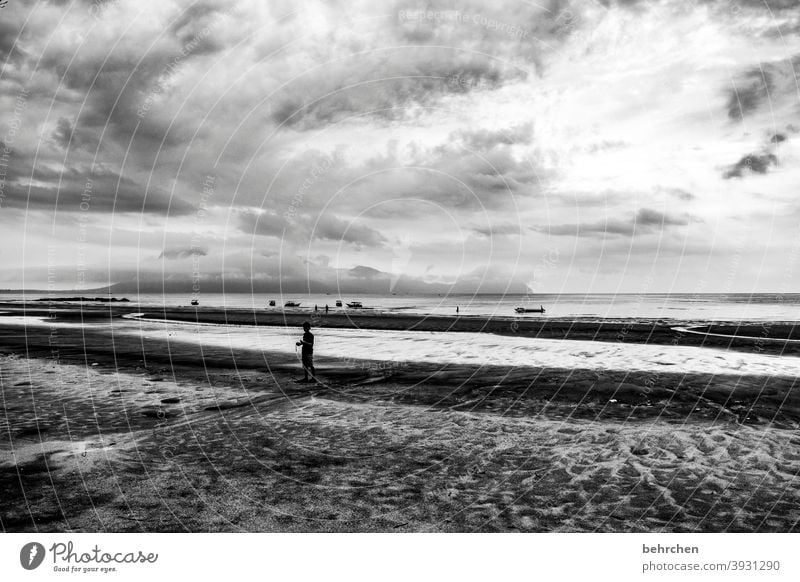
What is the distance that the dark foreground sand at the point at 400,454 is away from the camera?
7.60 metres

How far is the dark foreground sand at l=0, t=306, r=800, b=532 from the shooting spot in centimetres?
760

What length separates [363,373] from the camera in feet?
70.5

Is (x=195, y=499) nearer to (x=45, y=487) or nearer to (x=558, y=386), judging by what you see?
(x=45, y=487)

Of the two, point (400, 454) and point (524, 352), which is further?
point (524, 352)

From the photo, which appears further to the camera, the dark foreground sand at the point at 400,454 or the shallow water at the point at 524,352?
the shallow water at the point at 524,352

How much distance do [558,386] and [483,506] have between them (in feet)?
37.4

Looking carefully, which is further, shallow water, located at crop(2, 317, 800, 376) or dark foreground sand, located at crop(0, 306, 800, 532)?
shallow water, located at crop(2, 317, 800, 376)

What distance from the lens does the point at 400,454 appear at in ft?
34.3

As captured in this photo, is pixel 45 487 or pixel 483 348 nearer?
pixel 45 487

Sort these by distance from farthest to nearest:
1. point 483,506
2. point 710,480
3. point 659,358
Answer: point 659,358 → point 710,480 → point 483,506

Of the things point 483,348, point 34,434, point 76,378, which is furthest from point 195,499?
point 483,348

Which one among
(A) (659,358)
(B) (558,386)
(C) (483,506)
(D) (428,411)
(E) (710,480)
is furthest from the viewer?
(A) (659,358)

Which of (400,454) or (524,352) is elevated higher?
(400,454)

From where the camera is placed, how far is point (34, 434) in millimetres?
11633
